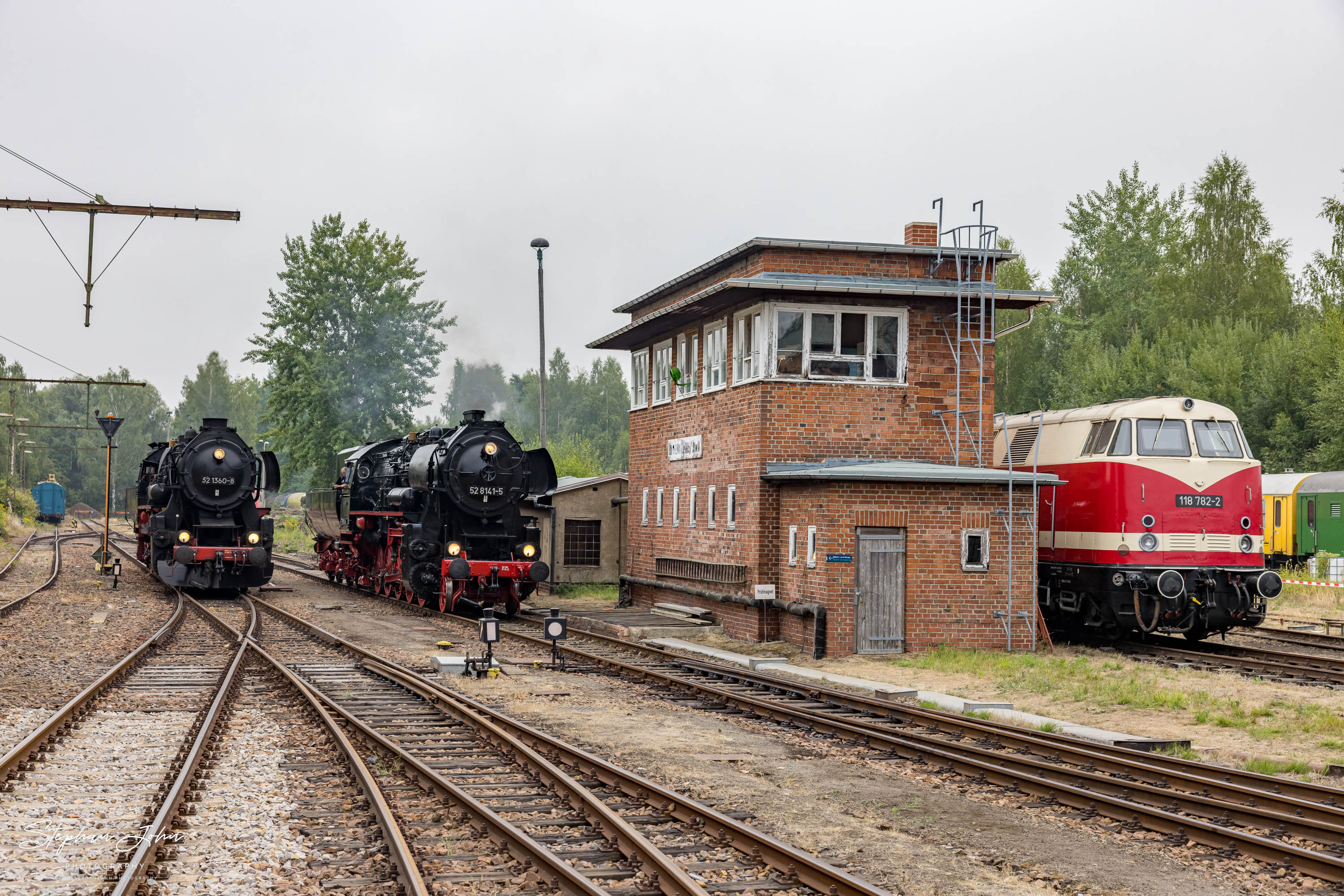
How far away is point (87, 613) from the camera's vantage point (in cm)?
2275

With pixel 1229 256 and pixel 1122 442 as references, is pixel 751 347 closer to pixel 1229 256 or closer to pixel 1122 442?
pixel 1122 442

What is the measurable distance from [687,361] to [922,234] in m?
5.13

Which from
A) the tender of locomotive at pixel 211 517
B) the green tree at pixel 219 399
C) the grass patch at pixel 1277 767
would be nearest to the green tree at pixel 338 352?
the tender of locomotive at pixel 211 517

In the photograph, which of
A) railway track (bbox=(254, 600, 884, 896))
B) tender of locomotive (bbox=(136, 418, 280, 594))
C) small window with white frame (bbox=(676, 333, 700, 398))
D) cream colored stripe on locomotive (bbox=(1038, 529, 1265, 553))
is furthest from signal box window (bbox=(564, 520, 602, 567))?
railway track (bbox=(254, 600, 884, 896))

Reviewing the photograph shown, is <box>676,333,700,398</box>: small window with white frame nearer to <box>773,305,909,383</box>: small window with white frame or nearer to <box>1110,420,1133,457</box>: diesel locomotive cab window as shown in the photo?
<box>773,305,909,383</box>: small window with white frame

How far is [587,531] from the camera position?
30.0 metres

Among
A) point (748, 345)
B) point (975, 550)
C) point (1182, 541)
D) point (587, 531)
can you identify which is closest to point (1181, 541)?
point (1182, 541)

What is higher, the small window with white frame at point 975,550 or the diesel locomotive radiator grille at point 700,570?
the small window with white frame at point 975,550

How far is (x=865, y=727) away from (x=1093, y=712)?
3301 mm

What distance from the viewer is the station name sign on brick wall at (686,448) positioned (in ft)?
74.4

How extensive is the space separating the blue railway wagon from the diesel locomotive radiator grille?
67.9 metres

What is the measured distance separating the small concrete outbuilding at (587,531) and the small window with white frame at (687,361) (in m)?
5.63

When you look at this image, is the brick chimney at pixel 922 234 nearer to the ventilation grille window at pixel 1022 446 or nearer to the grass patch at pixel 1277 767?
the ventilation grille window at pixel 1022 446

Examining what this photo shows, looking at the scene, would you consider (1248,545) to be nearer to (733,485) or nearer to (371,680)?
(733,485)
